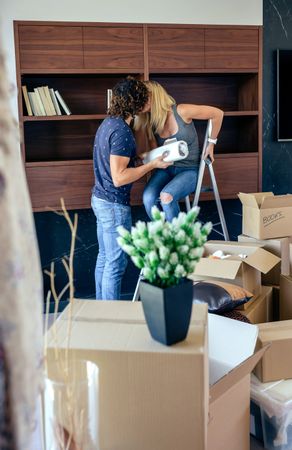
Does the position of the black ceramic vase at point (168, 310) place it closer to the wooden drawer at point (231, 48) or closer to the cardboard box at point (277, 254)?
the cardboard box at point (277, 254)

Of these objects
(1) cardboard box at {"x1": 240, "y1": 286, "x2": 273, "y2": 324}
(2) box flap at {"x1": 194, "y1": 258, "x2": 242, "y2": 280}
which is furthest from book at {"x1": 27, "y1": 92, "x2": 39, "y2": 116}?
(1) cardboard box at {"x1": 240, "y1": 286, "x2": 273, "y2": 324}

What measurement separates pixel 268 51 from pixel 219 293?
2.57m

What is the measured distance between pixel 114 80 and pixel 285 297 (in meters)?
2.11

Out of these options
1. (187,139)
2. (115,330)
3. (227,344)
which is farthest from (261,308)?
(115,330)

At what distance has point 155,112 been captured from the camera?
328 centimetres

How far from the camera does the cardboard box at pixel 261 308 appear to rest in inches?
95.8

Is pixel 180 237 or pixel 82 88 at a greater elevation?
A: pixel 82 88

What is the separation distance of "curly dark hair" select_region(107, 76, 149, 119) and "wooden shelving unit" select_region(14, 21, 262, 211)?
0.70 metres

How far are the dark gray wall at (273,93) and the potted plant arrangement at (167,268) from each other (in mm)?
3097

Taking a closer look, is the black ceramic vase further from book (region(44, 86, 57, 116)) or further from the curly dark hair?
book (region(44, 86, 57, 116))

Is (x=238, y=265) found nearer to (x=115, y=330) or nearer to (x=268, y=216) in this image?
(x=268, y=216)

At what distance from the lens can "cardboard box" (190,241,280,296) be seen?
2.45m

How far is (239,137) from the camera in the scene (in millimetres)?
4262

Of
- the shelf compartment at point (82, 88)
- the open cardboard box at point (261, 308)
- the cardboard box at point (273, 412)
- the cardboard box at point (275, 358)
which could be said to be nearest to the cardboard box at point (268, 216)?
the open cardboard box at point (261, 308)
